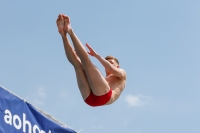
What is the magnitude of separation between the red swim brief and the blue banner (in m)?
1.37

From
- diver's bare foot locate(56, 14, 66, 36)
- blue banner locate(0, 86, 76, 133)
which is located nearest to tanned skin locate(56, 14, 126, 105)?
diver's bare foot locate(56, 14, 66, 36)

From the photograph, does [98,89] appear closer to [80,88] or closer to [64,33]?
[80,88]

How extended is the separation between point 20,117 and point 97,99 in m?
1.58

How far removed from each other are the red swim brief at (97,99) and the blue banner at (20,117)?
1367 mm

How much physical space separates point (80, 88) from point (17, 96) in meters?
1.48

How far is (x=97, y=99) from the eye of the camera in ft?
15.2

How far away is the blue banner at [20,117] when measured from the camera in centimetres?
545

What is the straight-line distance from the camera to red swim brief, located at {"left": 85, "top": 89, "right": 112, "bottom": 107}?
461 cm

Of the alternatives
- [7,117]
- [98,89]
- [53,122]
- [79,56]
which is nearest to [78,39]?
[79,56]

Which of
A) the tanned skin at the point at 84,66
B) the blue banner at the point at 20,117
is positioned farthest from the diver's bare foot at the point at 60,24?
the blue banner at the point at 20,117

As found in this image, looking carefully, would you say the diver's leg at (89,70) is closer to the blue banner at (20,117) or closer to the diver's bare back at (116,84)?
the diver's bare back at (116,84)

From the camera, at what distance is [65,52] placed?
4562 mm

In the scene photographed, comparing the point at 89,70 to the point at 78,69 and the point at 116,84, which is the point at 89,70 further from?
the point at 116,84

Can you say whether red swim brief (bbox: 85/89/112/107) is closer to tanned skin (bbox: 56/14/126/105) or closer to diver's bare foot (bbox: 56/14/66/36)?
tanned skin (bbox: 56/14/126/105)
